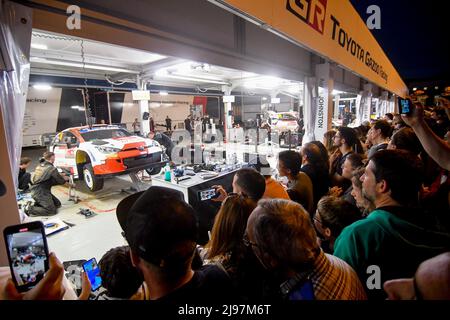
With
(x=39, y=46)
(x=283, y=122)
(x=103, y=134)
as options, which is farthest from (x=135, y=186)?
(x=283, y=122)

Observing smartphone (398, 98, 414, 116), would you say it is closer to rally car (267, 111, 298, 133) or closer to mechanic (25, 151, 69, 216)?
mechanic (25, 151, 69, 216)

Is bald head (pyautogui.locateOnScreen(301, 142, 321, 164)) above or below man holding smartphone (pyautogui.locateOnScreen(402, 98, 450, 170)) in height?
below

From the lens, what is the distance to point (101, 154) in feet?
19.4

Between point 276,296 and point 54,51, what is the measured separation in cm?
997

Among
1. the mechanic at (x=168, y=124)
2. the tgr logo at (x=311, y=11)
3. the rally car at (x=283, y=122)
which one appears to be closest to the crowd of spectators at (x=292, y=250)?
the tgr logo at (x=311, y=11)

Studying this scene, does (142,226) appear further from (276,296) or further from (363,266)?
(363,266)

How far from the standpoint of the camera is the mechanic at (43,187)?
523cm

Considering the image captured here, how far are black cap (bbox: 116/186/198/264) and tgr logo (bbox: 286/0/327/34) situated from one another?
110 inches

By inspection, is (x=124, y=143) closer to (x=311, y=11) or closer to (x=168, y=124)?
(x=311, y=11)

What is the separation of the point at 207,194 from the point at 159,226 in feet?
10.2

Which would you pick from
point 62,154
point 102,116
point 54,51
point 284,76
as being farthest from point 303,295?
point 102,116

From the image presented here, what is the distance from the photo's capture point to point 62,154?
23.0 ft

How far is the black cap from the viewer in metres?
0.91

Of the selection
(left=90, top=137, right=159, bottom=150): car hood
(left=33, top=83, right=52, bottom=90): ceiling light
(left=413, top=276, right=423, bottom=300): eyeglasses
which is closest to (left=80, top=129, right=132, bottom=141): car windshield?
(left=90, top=137, right=159, bottom=150): car hood
